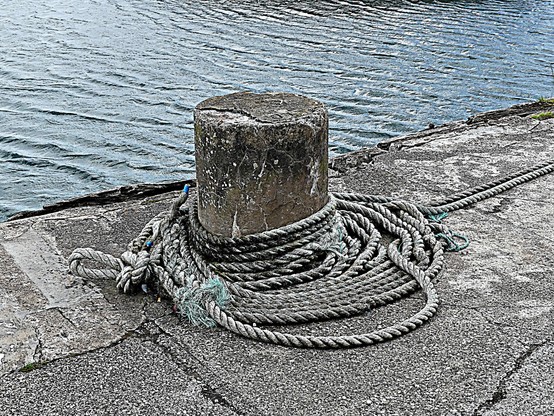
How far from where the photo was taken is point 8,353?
104 inches

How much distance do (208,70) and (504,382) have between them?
8290 mm

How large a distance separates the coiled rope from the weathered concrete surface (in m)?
0.05

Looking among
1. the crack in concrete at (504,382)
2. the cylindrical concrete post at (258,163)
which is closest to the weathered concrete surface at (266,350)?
the crack in concrete at (504,382)

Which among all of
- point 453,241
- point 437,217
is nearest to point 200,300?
point 453,241

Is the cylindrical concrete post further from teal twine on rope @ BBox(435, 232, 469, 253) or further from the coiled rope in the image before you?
teal twine on rope @ BBox(435, 232, 469, 253)

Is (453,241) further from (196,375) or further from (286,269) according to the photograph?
(196,375)

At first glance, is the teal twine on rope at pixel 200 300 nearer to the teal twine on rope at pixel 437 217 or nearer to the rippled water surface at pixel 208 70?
the teal twine on rope at pixel 437 217

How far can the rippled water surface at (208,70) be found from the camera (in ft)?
24.0

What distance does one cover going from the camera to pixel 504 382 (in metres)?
2.44

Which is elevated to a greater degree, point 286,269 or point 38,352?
point 286,269

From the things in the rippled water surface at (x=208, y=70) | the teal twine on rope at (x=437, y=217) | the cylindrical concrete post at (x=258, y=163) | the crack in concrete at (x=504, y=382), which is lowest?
the rippled water surface at (x=208, y=70)

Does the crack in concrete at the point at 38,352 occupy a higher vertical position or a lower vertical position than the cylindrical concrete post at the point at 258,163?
lower

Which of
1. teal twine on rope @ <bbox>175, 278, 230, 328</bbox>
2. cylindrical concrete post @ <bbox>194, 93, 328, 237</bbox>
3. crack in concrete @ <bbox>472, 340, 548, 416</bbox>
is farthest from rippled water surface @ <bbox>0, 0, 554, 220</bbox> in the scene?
crack in concrete @ <bbox>472, 340, 548, 416</bbox>

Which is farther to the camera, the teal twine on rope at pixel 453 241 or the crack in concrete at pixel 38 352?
the teal twine on rope at pixel 453 241
